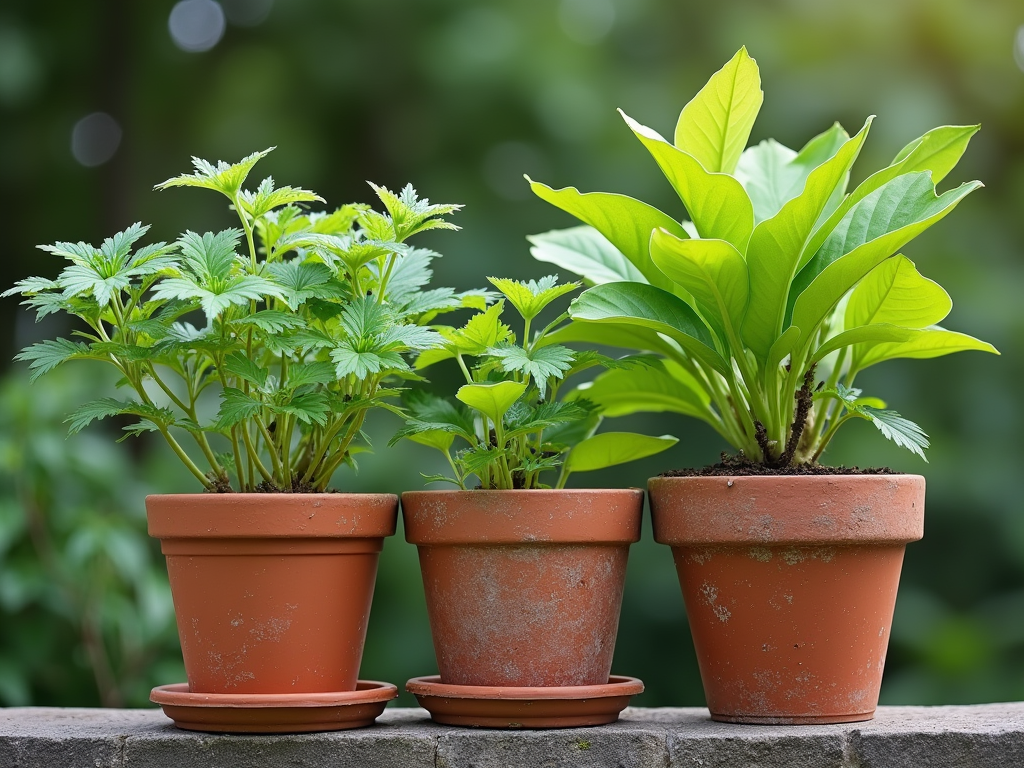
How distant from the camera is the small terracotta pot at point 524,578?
115cm

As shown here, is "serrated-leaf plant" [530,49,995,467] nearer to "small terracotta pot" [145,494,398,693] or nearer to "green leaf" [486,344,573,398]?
"green leaf" [486,344,573,398]

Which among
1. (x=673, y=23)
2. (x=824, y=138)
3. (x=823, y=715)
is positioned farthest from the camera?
(x=673, y=23)

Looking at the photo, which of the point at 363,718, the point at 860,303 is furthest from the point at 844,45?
the point at 363,718

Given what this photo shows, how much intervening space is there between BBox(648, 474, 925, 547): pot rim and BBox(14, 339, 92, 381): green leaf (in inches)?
28.0

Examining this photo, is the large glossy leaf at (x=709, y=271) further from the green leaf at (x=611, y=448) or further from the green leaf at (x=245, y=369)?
the green leaf at (x=245, y=369)

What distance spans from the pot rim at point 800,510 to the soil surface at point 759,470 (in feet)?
0.14

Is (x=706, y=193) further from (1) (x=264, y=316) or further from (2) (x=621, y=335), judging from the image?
(1) (x=264, y=316)

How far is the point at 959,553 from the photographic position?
302 cm

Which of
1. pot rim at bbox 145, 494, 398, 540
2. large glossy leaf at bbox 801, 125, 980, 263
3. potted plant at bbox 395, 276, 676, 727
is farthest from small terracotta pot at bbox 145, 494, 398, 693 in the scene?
large glossy leaf at bbox 801, 125, 980, 263

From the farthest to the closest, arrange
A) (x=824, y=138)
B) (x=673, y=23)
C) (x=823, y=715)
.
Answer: (x=673, y=23) → (x=824, y=138) → (x=823, y=715)

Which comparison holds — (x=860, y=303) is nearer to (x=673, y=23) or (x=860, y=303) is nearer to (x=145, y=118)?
(x=673, y=23)

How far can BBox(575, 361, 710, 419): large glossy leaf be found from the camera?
1361 mm

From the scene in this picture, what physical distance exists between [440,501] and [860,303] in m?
0.57

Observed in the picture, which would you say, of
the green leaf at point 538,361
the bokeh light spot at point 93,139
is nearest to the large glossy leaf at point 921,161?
the green leaf at point 538,361
